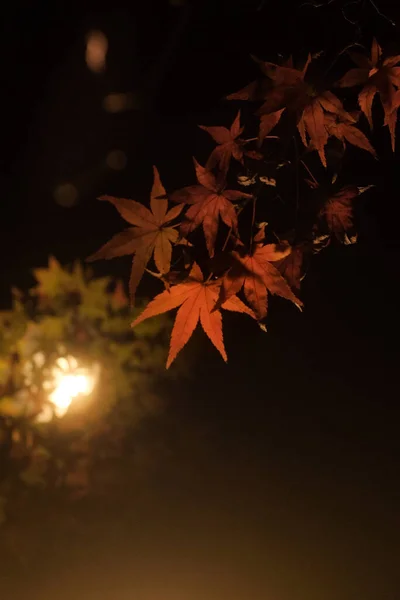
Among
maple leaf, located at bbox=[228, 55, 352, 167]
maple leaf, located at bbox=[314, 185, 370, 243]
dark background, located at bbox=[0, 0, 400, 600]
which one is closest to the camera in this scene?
maple leaf, located at bbox=[228, 55, 352, 167]

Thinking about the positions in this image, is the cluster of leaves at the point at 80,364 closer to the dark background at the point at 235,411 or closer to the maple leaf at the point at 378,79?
the dark background at the point at 235,411

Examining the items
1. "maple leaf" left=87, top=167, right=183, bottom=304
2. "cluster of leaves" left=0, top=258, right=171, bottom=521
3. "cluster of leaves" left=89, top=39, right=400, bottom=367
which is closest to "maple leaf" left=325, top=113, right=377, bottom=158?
"cluster of leaves" left=89, top=39, right=400, bottom=367

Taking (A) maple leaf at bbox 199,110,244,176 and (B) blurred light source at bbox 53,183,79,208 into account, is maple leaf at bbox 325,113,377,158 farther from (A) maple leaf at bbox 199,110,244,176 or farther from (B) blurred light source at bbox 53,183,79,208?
(B) blurred light source at bbox 53,183,79,208

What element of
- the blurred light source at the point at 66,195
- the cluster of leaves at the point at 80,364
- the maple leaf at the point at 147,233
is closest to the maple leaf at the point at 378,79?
the maple leaf at the point at 147,233

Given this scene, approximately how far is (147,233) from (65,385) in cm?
259

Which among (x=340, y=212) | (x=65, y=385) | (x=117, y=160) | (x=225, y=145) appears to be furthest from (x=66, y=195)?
(x=340, y=212)

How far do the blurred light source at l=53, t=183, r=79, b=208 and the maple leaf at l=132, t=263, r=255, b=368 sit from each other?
3405 mm

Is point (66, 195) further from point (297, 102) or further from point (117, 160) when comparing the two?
point (297, 102)

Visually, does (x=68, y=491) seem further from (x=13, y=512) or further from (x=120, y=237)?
(x=120, y=237)

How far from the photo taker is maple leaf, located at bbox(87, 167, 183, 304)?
1283 mm

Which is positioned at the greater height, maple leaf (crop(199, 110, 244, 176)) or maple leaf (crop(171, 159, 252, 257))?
maple leaf (crop(199, 110, 244, 176))

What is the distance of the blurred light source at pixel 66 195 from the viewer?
4539mm

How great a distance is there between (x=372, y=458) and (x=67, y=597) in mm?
2090

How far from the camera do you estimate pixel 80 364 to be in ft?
12.6
